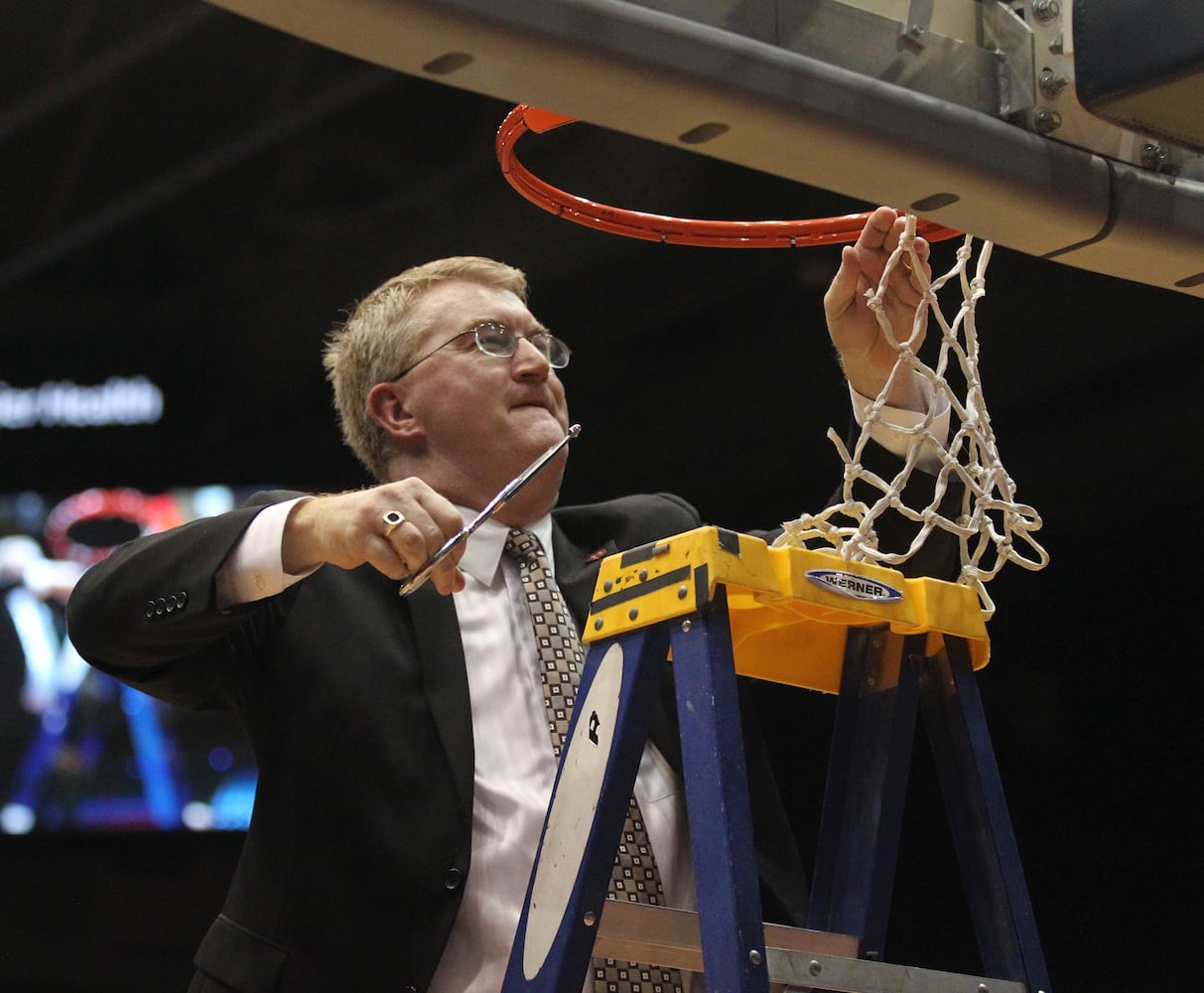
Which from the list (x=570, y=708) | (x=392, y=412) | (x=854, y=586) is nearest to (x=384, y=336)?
(x=392, y=412)

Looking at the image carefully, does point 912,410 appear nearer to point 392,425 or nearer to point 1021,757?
point 392,425

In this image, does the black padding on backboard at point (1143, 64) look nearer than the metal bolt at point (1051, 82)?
Yes

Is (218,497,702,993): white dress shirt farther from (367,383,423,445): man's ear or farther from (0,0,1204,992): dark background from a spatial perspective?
(0,0,1204,992): dark background

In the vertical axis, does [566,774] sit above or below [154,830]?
above

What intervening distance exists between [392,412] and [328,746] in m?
0.66

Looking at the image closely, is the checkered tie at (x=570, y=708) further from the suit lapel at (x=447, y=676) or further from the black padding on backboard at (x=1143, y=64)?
the black padding on backboard at (x=1143, y=64)

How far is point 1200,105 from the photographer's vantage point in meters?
1.29

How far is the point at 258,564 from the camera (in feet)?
5.56

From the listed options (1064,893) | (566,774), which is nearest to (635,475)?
(1064,893)

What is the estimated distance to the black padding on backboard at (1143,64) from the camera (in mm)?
1249

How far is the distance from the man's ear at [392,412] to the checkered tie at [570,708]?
27 centimetres

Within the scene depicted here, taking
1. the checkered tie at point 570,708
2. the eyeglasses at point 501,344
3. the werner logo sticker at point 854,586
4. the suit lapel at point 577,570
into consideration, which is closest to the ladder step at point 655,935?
the checkered tie at point 570,708

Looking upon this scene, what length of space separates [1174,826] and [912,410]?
176cm

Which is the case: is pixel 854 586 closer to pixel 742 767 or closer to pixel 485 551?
pixel 742 767
